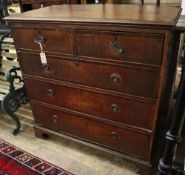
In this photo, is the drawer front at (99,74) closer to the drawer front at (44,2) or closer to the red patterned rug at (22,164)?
the red patterned rug at (22,164)

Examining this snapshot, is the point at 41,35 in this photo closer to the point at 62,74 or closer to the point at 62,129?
the point at 62,74

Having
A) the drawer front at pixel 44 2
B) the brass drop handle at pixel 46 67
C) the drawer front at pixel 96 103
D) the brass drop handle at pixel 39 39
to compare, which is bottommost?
the drawer front at pixel 96 103

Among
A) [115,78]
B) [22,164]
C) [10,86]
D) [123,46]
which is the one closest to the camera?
[123,46]

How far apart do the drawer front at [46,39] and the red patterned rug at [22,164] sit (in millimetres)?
831

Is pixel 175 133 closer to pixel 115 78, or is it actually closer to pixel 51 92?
pixel 115 78

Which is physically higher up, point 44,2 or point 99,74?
point 44,2

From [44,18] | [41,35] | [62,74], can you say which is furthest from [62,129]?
[44,18]

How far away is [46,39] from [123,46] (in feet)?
1.66

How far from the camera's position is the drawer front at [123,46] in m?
1.00

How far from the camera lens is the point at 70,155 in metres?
1.64

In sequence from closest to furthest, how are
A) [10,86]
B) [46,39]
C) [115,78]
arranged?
1. [115,78]
2. [46,39]
3. [10,86]

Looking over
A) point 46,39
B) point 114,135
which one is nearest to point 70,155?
point 114,135

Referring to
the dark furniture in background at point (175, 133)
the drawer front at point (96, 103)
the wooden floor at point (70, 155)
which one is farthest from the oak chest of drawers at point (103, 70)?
the dark furniture in background at point (175, 133)

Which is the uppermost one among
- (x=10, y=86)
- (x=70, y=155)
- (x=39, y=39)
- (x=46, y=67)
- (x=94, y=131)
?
(x=39, y=39)
